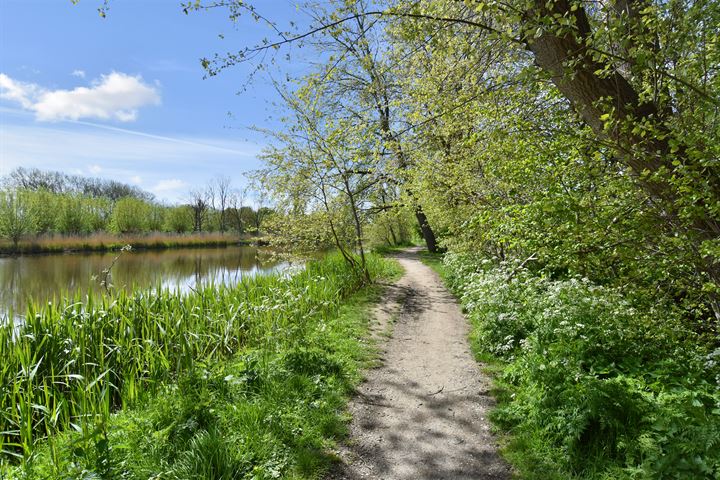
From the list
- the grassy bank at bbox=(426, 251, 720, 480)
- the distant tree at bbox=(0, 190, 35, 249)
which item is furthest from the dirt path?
the distant tree at bbox=(0, 190, 35, 249)

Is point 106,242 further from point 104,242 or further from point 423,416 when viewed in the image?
point 423,416

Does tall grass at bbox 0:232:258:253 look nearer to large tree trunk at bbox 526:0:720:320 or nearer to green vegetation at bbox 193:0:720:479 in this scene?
green vegetation at bbox 193:0:720:479

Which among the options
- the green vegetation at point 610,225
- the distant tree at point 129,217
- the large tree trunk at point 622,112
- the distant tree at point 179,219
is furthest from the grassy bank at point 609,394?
the distant tree at point 179,219

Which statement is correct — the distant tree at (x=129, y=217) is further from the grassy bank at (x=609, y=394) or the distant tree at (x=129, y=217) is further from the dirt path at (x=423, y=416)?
the grassy bank at (x=609, y=394)

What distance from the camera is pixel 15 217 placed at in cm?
2853

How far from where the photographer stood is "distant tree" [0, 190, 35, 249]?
91.5ft

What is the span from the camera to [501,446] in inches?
129

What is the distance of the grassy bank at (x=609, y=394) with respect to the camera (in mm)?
2506

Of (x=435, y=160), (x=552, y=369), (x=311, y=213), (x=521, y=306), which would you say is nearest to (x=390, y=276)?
(x=311, y=213)

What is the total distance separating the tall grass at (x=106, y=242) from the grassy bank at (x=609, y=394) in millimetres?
21345

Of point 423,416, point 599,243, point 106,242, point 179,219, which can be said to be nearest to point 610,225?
point 599,243

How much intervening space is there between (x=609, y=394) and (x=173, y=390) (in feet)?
12.3

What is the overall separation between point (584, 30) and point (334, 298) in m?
6.41

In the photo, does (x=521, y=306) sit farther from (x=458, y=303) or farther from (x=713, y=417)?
(x=458, y=303)
